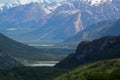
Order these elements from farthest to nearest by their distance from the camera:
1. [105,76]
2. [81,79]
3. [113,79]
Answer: [81,79] < [105,76] < [113,79]

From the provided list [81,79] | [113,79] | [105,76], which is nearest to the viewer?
[113,79]

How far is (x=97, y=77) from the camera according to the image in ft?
398

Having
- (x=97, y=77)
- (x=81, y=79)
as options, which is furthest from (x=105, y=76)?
(x=81, y=79)

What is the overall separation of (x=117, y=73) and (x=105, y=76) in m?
7.66

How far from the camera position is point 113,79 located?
114 meters

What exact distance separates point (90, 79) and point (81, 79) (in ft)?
204

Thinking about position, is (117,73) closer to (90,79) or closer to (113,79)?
(113,79)

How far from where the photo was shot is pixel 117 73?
11375cm

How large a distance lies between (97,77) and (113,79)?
335 inches

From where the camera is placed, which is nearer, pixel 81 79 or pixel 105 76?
pixel 105 76

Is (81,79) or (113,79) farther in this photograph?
(81,79)

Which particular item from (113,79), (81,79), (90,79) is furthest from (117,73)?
(81,79)

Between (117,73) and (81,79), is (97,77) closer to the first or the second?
(117,73)

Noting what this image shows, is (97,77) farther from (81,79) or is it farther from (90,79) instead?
(81,79)
